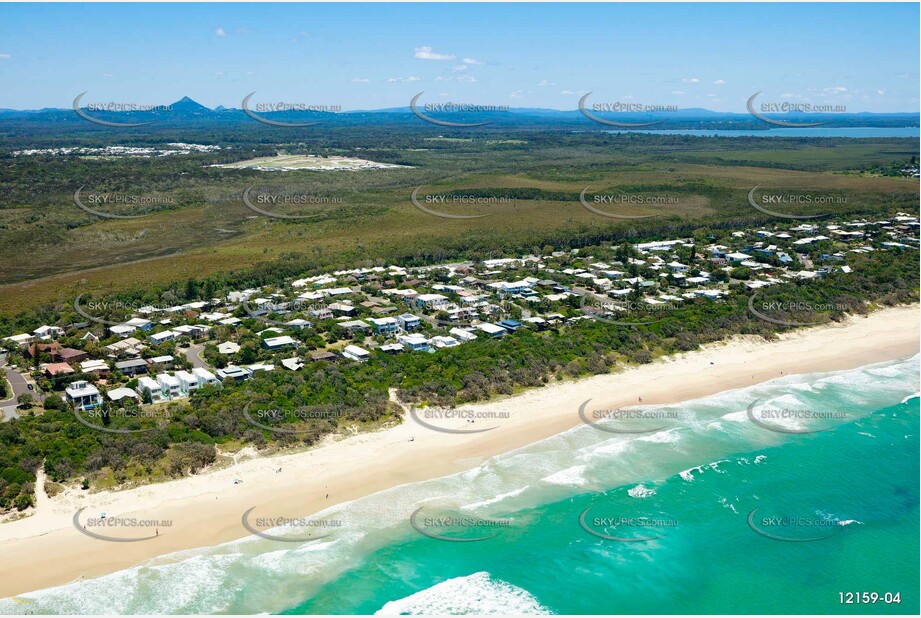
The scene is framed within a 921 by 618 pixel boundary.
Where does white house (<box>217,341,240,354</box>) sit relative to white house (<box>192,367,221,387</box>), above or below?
above

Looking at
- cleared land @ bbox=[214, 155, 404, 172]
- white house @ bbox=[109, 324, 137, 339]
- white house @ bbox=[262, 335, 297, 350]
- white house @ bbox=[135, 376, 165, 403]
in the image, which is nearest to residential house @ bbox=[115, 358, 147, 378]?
white house @ bbox=[135, 376, 165, 403]

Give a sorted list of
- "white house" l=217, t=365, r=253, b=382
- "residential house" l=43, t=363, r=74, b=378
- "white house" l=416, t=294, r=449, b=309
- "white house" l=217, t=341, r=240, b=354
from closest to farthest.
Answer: "white house" l=217, t=365, r=253, b=382 < "residential house" l=43, t=363, r=74, b=378 < "white house" l=217, t=341, r=240, b=354 < "white house" l=416, t=294, r=449, b=309

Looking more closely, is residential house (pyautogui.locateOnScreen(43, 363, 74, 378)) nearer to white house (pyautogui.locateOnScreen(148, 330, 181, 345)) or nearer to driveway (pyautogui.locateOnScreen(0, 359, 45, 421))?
driveway (pyautogui.locateOnScreen(0, 359, 45, 421))

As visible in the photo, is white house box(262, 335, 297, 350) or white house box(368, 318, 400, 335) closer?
white house box(262, 335, 297, 350)

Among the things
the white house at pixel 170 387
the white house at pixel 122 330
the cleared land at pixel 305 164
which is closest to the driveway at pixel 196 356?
the white house at pixel 170 387

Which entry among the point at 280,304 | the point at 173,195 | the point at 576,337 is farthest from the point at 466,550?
the point at 173,195

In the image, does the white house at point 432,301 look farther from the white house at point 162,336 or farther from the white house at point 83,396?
the white house at point 83,396
